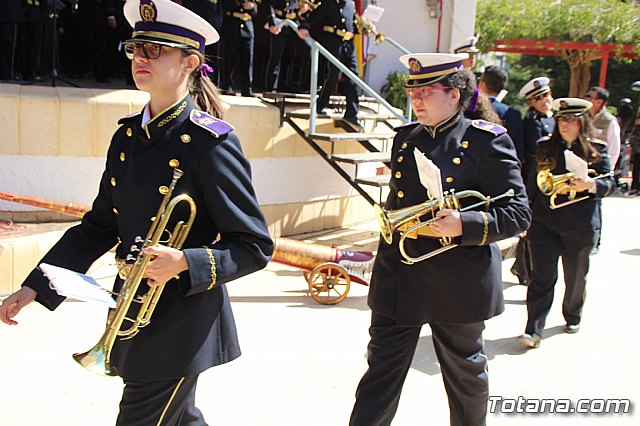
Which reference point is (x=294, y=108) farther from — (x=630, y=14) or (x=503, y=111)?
(x=630, y=14)

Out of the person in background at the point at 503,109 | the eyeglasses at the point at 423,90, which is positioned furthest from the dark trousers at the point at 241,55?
the eyeglasses at the point at 423,90

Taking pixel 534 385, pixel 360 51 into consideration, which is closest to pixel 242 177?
pixel 534 385

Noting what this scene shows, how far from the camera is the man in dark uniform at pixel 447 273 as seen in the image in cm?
307

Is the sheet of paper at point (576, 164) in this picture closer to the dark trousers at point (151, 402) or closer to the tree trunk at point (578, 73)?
the dark trousers at point (151, 402)

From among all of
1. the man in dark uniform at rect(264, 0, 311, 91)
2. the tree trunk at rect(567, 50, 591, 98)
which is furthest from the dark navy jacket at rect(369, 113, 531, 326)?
the tree trunk at rect(567, 50, 591, 98)

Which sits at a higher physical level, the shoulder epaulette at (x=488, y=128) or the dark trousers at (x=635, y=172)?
the shoulder epaulette at (x=488, y=128)

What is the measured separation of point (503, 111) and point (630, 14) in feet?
56.8

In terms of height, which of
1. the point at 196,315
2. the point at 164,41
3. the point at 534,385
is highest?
the point at 164,41

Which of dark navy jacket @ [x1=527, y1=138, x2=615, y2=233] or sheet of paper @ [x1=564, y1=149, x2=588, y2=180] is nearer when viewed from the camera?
sheet of paper @ [x1=564, y1=149, x2=588, y2=180]

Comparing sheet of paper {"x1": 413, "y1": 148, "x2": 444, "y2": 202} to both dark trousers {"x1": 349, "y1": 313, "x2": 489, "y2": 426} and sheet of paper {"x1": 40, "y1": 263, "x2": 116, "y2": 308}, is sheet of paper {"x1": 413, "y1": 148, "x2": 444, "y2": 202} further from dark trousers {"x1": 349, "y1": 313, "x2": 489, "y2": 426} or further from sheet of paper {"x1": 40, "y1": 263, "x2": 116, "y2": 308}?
sheet of paper {"x1": 40, "y1": 263, "x2": 116, "y2": 308}

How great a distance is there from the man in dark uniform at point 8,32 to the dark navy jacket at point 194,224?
605 cm

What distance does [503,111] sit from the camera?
21.0ft

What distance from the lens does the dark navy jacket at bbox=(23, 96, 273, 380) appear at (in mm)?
2262

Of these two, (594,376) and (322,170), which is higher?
(322,170)
